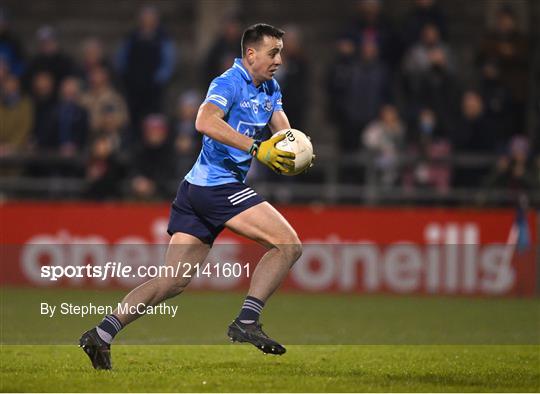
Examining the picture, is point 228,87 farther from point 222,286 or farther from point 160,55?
point 160,55

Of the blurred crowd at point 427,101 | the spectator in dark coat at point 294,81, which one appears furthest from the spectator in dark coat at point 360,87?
the spectator in dark coat at point 294,81

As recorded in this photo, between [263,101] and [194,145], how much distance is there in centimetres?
893

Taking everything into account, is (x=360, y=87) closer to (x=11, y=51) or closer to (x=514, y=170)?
(x=514, y=170)

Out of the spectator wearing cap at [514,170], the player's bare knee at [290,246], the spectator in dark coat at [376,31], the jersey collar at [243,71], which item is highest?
the jersey collar at [243,71]

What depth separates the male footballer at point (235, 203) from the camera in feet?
26.8

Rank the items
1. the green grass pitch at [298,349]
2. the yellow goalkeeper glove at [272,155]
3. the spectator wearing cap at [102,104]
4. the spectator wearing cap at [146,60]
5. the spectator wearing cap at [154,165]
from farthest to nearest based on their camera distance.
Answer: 1. the spectator wearing cap at [146,60]
2. the spectator wearing cap at [102,104]
3. the spectator wearing cap at [154,165]
4. the yellow goalkeeper glove at [272,155]
5. the green grass pitch at [298,349]

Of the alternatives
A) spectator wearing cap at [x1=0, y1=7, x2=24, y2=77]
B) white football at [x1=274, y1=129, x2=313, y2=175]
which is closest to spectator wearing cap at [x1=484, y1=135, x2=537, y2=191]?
spectator wearing cap at [x1=0, y1=7, x2=24, y2=77]

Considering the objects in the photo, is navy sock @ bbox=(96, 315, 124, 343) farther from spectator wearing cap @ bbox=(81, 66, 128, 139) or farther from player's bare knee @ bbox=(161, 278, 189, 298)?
spectator wearing cap @ bbox=(81, 66, 128, 139)

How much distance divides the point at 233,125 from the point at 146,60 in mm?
10127

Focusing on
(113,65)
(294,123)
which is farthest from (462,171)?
(113,65)

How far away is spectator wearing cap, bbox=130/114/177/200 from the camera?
17.1 metres

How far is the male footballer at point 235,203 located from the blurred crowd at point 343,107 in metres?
8.57

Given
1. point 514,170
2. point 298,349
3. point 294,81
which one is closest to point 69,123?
point 294,81

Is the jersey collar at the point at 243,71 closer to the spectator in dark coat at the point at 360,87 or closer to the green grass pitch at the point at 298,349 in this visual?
the green grass pitch at the point at 298,349
